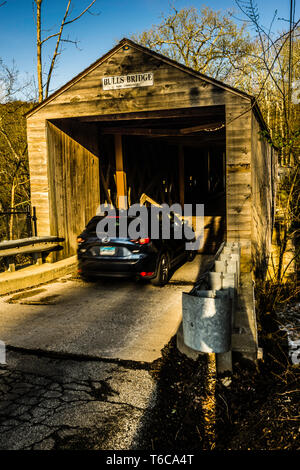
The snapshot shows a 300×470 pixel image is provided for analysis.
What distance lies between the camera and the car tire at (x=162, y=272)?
26.2 ft

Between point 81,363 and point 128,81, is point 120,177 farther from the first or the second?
point 81,363

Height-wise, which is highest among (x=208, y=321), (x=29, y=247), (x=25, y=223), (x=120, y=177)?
(x=120, y=177)

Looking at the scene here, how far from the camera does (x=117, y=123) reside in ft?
40.6

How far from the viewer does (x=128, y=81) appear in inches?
345

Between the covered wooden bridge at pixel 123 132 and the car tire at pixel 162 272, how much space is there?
1446mm

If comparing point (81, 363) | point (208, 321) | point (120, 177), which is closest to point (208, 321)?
point (208, 321)

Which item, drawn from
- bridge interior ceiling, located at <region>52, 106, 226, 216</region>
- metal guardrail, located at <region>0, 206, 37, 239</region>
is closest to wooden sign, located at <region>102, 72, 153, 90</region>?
bridge interior ceiling, located at <region>52, 106, 226, 216</region>

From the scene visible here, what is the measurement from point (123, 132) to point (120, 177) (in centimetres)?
171

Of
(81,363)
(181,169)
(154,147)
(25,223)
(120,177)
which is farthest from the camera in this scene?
(181,169)

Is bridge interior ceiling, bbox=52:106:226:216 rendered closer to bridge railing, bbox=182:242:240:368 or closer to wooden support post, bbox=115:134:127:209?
wooden support post, bbox=115:134:127:209

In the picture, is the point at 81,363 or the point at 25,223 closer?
the point at 81,363

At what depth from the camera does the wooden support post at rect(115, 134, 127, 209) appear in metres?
13.4

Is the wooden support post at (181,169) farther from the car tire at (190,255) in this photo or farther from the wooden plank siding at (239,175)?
the wooden plank siding at (239,175)
